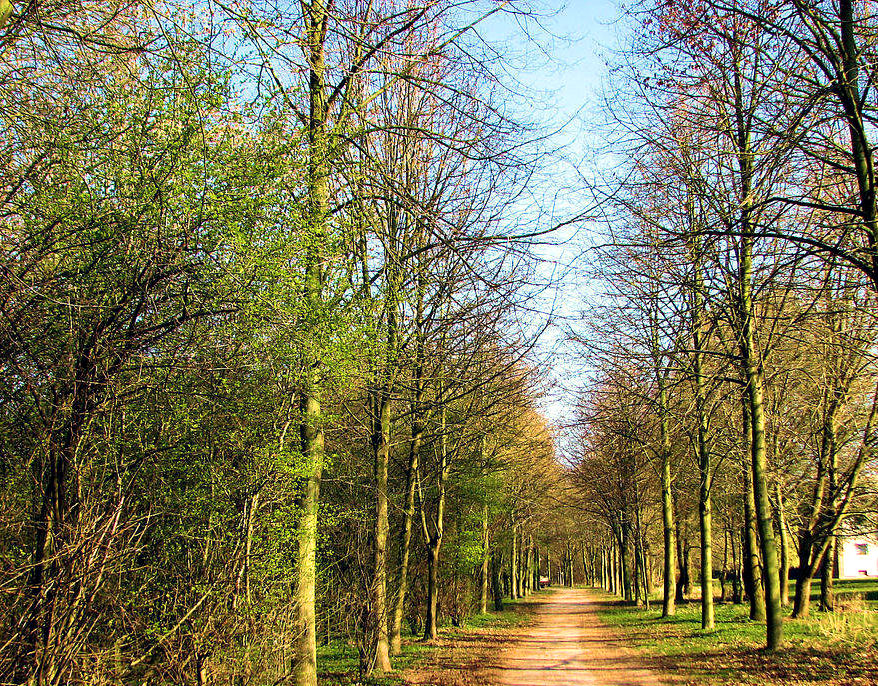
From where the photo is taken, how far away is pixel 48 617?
201 inches

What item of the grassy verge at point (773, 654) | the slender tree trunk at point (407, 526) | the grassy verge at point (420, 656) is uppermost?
the slender tree trunk at point (407, 526)

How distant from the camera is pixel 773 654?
11977 millimetres

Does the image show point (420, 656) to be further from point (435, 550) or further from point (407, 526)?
point (435, 550)

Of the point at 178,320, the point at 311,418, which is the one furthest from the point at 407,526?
the point at 178,320

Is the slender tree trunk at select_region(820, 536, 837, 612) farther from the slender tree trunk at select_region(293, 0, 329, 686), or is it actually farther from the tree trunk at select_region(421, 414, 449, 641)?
the slender tree trunk at select_region(293, 0, 329, 686)

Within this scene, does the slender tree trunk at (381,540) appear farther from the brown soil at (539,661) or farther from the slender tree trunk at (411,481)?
the slender tree trunk at (411,481)

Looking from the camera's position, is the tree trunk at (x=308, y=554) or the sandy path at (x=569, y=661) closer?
the tree trunk at (x=308, y=554)

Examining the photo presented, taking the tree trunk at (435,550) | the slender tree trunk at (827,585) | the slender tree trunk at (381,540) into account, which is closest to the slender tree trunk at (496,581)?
the tree trunk at (435,550)

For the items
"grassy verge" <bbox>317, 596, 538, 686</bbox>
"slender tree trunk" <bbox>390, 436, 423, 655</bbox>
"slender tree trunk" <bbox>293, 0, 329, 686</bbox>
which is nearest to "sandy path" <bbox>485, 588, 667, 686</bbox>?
"grassy verge" <bbox>317, 596, 538, 686</bbox>

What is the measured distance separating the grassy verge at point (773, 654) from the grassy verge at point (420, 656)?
174 inches

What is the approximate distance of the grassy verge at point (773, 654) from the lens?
10164 mm

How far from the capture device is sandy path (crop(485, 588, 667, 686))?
39.7 ft

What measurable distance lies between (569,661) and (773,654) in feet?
15.2

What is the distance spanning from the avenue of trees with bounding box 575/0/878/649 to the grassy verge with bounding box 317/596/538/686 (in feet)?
21.3
